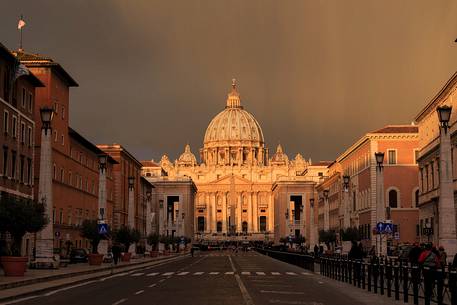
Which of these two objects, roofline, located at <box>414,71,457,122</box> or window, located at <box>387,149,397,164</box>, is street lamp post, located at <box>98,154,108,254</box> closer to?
roofline, located at <box>414,71,457,122</box>

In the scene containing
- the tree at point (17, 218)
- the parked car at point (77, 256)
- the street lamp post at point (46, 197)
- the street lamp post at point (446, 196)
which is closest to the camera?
the street lamp post at point (446, 196)

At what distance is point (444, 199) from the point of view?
32.9 m

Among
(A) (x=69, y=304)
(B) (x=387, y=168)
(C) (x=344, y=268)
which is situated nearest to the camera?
(A) (x=69, y=304)

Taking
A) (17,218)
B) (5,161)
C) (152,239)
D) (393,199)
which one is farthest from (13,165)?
(393,199)

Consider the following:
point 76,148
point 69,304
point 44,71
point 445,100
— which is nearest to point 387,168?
point 445,100

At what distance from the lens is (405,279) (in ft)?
83.8

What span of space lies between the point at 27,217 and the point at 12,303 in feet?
57.9

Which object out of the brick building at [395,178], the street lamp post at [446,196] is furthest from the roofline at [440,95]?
the street lamp post at [446,196]

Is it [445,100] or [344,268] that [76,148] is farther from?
[344,268]

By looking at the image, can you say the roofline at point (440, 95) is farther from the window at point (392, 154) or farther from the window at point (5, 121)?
the window at point (5, 121)

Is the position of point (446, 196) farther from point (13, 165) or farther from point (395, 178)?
point (395, 178)

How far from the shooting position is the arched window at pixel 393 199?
101m

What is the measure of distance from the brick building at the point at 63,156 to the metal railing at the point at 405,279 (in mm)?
37363

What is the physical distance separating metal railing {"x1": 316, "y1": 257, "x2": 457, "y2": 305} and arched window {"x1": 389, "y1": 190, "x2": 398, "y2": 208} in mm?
57298
